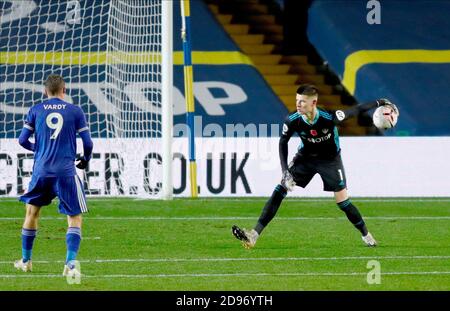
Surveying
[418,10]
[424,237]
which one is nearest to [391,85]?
[418,10]

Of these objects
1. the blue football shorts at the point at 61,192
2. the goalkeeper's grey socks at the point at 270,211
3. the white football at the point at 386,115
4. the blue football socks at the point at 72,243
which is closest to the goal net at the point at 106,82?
the goalkeeper's grey socks at the point at 270,211

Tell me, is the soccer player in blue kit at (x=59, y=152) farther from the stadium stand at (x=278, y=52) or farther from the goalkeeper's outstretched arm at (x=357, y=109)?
the stadium stand at (x=278, y=52)

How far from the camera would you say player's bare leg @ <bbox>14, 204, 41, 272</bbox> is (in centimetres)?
1075

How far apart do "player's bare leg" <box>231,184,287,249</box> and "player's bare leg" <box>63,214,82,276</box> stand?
7.94 feet

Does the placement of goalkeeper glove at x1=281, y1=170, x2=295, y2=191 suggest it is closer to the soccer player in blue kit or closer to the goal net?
the soccer player in blue kit

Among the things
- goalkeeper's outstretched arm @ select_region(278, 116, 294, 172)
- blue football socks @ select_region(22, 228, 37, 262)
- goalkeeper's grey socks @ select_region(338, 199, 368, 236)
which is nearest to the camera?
blue football socks @ select_region(22, 228, 37, 262)

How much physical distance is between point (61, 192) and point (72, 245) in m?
0.50

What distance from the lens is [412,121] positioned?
23.4 m

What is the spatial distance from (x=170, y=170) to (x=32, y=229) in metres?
7.73

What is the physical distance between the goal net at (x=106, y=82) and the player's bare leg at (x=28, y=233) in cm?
762

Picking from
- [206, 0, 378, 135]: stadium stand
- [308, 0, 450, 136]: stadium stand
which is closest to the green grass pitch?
[308, 0, 450, 136]: stadium stand

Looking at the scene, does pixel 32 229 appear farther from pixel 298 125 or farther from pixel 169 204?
pixel 169 204

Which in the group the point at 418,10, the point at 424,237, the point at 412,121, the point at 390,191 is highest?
the point at 418,10

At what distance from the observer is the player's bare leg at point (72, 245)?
1030cm
